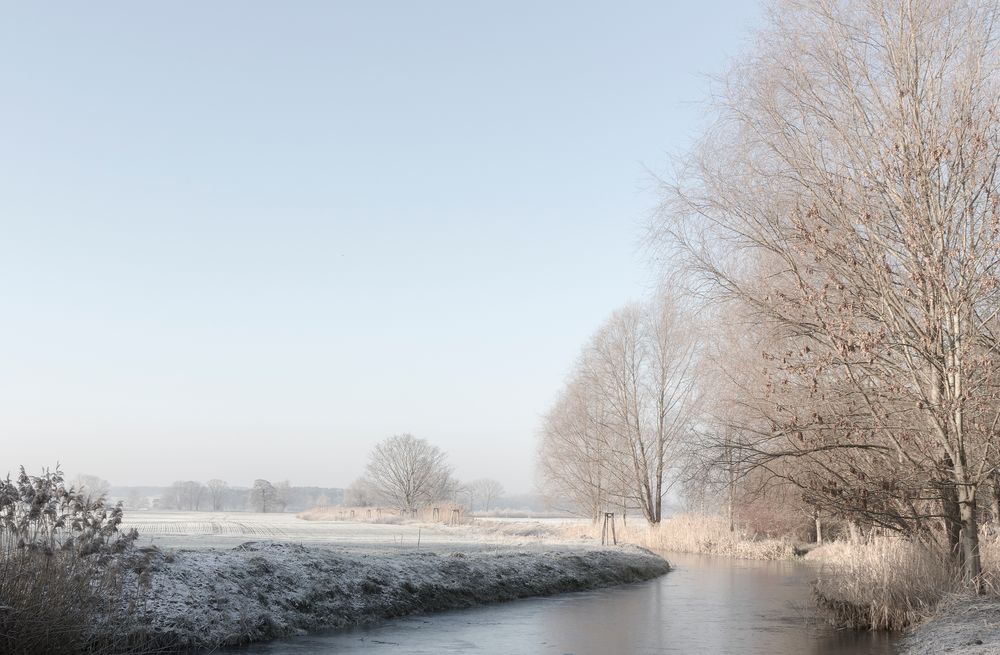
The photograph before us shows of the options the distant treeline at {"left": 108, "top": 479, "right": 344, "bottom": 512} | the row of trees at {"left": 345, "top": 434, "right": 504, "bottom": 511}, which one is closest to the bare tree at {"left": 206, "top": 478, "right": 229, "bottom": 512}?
the distant treeline at {"left": 108, "top": 479, "right": 344, "bottom": 512}

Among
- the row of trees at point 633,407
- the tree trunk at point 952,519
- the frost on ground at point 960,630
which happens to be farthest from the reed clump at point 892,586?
the row of trees at point 633,407

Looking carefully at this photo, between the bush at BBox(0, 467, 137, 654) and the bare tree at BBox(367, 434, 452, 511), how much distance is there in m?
60.4

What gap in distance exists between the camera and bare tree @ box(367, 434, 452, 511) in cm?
6850

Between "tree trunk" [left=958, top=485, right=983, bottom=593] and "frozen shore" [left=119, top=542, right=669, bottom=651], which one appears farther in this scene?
"tree trunk" [left=958, top=485, right=983, bottom=593]

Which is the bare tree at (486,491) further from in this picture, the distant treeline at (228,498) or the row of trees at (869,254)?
the row of trees at (869,254)

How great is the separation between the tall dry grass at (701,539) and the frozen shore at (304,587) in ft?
42.5

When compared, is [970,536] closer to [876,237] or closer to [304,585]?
[876,237]

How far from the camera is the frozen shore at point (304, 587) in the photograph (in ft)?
34.3

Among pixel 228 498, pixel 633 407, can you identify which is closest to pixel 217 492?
pixel 228 498

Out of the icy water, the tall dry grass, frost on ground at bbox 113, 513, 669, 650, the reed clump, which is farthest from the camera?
the tall dry grass

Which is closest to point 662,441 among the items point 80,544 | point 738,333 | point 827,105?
point 738,333

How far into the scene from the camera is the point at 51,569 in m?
7.70

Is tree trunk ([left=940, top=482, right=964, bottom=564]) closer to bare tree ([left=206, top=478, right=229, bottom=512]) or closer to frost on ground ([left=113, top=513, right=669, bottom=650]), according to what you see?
frost on ground ([left=113, top=513, right=669, bottom=650])

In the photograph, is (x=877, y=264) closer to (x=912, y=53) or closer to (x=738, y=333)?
(x=912, y=53)
